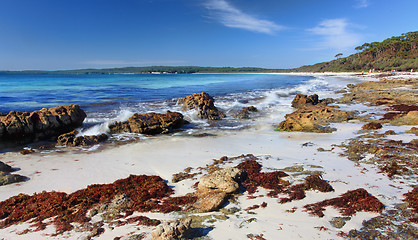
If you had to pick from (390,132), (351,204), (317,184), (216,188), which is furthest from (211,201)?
(390,132)

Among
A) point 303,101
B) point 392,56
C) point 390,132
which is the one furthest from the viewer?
point 392,56

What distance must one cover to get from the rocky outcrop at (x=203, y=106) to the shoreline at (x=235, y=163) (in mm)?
3805

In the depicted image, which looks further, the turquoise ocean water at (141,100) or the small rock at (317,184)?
the turquoise ocean water at (141,100)

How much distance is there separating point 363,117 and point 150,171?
11.2 metres

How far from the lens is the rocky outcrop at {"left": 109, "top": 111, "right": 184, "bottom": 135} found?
10531 mm

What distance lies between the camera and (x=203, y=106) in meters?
14.7

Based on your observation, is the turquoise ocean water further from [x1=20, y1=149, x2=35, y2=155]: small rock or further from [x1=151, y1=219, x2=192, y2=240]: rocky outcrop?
[x1=151, y1=219, x2=192, y2=240]: rocky outcrop

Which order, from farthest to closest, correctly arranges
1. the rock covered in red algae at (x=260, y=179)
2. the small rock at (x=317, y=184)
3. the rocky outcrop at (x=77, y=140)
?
the rocky outcrop at (x=77, y=140), the rock covered in red algae at (x=260, y=179), the small rock at (x=317, y=184)

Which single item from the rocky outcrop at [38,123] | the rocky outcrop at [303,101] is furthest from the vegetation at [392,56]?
the rocky outcrop at [38,123]

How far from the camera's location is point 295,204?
4246 mm

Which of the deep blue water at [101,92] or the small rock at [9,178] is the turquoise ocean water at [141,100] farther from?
the small rock at [9,178]

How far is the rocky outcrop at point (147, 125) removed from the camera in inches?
415

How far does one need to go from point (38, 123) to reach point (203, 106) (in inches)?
344

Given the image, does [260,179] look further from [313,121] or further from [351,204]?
[313,121]
